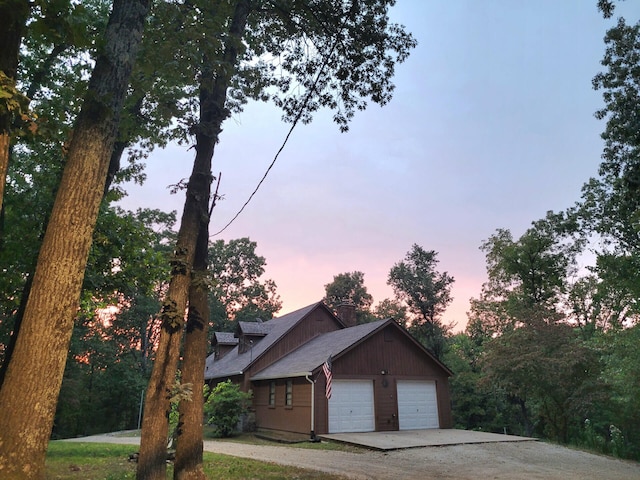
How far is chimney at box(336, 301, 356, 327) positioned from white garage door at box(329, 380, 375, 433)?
8.04 m

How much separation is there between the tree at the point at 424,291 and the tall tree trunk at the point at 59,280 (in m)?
36.1

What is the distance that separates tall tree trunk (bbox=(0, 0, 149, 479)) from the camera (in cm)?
318

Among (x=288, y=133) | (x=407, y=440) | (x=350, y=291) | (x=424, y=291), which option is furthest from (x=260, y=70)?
(x=350, y=291)

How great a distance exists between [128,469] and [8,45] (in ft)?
28.7

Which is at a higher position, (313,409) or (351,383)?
(351,383)

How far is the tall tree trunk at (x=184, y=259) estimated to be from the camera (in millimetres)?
5512

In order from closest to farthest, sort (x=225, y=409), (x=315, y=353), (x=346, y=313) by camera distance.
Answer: (x=225, y=409) < (x=315, y=353) < (x=346, y=313)

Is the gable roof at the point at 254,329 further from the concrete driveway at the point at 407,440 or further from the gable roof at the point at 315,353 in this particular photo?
the concrete driveway at the point at 407,440

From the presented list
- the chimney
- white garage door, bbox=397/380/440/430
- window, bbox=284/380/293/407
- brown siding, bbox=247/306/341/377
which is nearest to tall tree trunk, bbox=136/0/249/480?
window, bbox=284/380/293/407

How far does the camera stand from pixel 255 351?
977 inches

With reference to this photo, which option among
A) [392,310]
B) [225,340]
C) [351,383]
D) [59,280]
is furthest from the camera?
[392,310]

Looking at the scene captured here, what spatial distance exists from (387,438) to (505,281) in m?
24.6

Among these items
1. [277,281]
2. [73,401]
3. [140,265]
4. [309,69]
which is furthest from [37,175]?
[277,281]

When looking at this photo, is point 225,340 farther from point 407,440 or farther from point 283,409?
point 407,440
